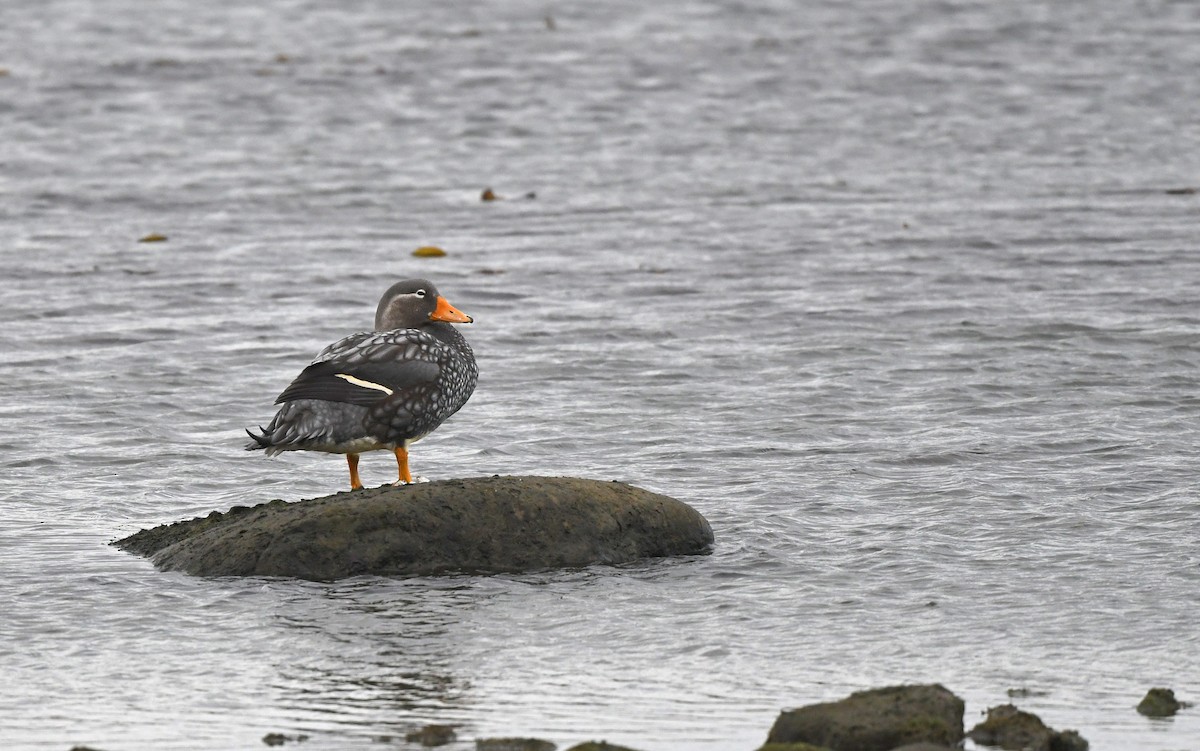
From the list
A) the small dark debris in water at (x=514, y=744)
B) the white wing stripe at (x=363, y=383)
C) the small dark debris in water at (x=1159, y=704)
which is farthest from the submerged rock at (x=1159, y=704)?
the white wing stripe at (x=363, y=383)

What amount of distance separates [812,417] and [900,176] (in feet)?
29.9

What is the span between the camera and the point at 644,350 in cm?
1381

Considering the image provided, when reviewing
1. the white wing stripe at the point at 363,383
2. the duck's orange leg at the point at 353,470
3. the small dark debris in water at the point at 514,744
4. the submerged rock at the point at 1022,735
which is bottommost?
the submerged rock at the point at 1022,735

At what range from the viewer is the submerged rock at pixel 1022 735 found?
20.5ft

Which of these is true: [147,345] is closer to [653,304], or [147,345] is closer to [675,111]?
[653,304]

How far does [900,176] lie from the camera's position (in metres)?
20.4

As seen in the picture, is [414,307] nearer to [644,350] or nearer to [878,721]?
[644,350]

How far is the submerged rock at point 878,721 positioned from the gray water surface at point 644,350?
0.26 m

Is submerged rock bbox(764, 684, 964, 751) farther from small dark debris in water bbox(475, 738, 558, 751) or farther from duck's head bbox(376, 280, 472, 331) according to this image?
duck's head bbox(376, 280, 472, 331)

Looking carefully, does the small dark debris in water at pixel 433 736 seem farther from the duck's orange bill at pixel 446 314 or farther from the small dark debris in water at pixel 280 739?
the duck's orange bill at pixel 446 314

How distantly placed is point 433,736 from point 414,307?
3.94 meters

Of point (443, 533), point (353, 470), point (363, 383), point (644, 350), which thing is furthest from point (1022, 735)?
point (644, 350)

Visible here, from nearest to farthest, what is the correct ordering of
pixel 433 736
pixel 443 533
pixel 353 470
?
pixel 433 736 → pixel 443 533 → pixel 353 470

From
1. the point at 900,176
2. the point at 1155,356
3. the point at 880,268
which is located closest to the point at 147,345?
the point at 880,268
